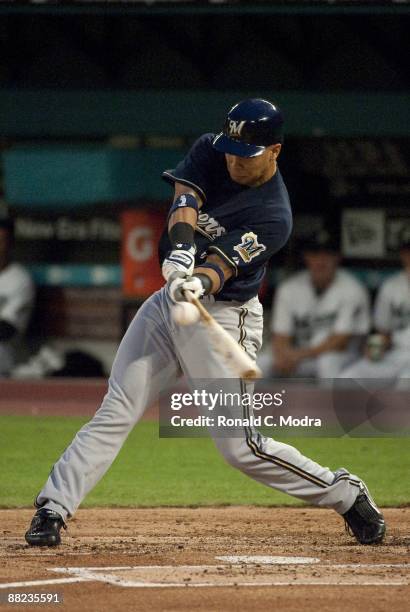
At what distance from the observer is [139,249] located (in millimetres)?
10602

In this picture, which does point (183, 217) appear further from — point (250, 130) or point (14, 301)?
point (14, 301)

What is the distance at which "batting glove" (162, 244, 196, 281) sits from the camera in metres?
4.54

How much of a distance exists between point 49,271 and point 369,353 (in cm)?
276

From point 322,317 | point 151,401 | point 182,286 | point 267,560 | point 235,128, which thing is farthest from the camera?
point 322,317

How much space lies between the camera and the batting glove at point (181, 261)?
454 centimetres

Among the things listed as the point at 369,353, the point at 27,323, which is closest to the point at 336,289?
the point at 369,353

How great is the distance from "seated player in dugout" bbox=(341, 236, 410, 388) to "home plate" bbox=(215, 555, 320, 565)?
4920mm

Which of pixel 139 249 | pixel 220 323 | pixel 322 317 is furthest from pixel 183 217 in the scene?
pixel 139 249

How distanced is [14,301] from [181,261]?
20.1ft

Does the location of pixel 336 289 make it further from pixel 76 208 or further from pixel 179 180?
pixel 179 180

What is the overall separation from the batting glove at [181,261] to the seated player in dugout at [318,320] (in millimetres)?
5137

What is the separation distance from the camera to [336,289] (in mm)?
9883

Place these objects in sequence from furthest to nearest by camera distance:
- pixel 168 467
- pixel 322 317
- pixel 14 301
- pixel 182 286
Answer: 1. pixel 14 301
2. pixel 322 317
3. pixel 168 467
4. pixel 182 286

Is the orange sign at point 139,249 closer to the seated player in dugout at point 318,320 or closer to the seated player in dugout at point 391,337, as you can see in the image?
the seated player in dugout at point 318,320
